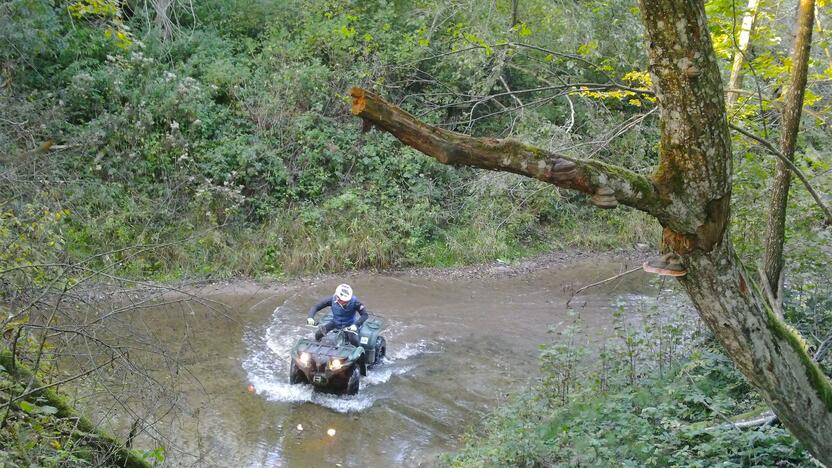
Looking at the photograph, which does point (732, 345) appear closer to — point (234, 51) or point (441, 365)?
point (441, 365)

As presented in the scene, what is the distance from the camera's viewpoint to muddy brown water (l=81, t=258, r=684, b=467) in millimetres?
8430

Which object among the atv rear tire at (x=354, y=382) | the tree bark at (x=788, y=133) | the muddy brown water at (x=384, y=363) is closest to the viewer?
the tree bark at (x=788, y=133)

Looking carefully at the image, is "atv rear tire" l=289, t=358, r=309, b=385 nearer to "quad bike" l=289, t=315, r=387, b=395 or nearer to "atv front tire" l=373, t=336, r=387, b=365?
"quad bike" l=289, t=315, r=387, b=395

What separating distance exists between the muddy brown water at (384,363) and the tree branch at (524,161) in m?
3.35

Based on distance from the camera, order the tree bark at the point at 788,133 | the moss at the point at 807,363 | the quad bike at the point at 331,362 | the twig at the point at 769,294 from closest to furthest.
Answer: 1. the moss at the point at 807,363
2. the tree bark at the point at 788,133
3. the twig at the point at 769,294
4. the quad bike at the point at 331,362

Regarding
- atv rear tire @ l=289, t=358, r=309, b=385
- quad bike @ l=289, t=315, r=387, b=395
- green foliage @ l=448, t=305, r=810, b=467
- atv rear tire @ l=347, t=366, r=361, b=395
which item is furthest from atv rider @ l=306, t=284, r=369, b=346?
green foliage @ l=448, t=305, r=810, b=467

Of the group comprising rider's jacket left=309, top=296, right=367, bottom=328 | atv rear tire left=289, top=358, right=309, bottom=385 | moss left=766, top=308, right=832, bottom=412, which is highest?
moss left=766, top=308, right=832, bottom=412

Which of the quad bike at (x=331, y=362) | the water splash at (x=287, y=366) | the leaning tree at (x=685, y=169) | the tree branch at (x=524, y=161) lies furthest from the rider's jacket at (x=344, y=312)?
the tree branch at (x=524, y=161)

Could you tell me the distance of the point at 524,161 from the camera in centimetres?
333

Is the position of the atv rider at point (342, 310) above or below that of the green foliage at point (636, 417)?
below

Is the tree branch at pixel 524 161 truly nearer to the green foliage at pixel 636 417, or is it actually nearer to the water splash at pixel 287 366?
the green foliage at pixel 636 417

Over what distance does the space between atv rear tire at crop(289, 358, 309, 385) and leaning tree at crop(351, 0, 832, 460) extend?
7.12m

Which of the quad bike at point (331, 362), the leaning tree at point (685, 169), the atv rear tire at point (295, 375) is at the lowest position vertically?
the atv rear tire at point (295, 375)

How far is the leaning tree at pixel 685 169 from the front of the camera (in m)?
3.26
